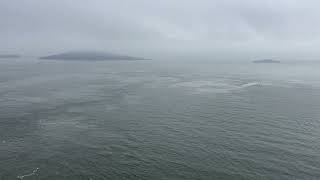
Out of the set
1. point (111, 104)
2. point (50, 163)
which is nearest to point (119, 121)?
point (111, 104)

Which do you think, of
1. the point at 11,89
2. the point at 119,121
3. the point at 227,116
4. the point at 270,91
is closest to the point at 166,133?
the point at 119,121

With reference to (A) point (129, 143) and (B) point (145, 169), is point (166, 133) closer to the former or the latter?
(A) point (129, 143)

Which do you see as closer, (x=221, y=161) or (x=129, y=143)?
(x=221, y=161)

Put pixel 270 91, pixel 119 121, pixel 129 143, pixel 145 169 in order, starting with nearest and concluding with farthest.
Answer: pixel 145 169, pixel 129 143, pixel 119 121, pixel 270 91

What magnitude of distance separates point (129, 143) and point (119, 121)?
19.2m

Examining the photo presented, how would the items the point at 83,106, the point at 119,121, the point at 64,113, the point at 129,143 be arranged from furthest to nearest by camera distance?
the point at 83,106
the point at 64,113
the point at 119,121
the point at 129,143

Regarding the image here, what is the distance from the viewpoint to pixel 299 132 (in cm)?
7862

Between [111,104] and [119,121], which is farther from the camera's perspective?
[111,104]

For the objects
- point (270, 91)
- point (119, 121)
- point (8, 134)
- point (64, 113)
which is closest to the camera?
point (8, 134)

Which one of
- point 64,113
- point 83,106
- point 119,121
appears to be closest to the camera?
point 119,121

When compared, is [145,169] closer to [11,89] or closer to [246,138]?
[246,138]

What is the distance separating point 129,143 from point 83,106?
43.2 metres

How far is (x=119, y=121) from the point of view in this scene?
89.7m

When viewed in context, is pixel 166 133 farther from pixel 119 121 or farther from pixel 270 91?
pixel 270 91
